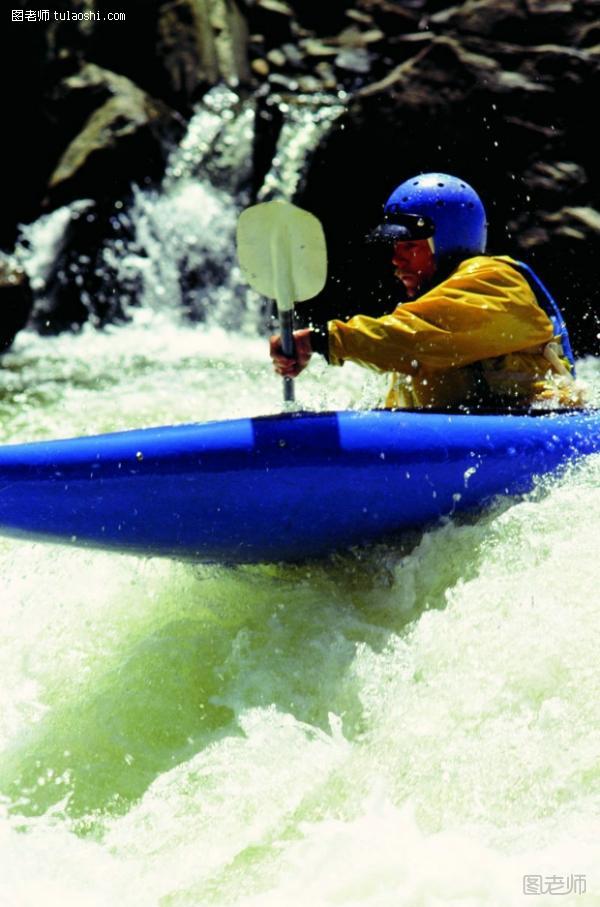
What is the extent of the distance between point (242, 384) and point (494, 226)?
220 centimetres

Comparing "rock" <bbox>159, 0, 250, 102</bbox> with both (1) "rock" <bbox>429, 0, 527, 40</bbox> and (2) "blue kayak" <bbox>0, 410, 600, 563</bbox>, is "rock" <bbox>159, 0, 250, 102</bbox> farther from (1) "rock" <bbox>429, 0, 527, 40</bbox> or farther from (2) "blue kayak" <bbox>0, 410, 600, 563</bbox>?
(2) "blue kayak" <bbox>0, 410, 600, 563</bbox>

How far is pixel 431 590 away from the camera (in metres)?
3.57

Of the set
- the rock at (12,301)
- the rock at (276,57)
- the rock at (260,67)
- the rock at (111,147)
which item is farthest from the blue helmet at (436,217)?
the rock at (276,57)

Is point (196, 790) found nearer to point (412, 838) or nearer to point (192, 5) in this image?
point (412, 838)

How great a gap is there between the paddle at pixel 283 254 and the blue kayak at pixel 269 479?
1.03ft

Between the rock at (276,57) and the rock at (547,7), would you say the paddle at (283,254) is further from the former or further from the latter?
the rock at (276,57)

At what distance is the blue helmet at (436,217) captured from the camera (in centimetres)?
386

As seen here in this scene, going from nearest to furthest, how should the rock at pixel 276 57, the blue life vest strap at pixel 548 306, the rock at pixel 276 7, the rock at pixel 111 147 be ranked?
1. the blue life vest strap at pixel 548 306
2. the rock at pixel 111 147
3. the rock at pixel 276 57
4. the rock at pixel 276 7

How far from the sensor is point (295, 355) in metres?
3.51

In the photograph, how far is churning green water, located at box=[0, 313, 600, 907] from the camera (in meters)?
2.77

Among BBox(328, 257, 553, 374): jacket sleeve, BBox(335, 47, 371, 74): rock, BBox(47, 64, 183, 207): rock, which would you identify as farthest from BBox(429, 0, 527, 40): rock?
BBox(328, 257, 553, 374): jacket sleeve

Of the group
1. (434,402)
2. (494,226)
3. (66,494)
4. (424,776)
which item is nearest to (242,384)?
(494,226)

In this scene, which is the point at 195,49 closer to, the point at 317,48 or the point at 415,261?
the point at 317,48

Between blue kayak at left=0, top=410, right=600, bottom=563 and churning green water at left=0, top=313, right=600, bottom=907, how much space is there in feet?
0.31
